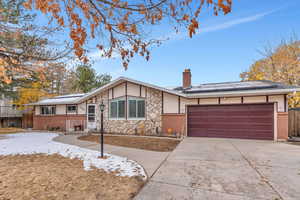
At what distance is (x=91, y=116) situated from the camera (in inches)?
497

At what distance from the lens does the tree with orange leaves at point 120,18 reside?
286cm

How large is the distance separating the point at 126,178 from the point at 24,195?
5.97 ft

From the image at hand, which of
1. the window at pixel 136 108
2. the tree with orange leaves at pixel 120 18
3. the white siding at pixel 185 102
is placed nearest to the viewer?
the tree with orange leaves at pixel 120 18

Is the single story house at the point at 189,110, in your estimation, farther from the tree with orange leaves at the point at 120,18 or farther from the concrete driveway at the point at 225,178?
the tree with orange leaves at the point at 120,18

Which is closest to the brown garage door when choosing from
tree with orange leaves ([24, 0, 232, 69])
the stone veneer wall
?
the stone veneer wall

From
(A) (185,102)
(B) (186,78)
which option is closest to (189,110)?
(A) (185,102)

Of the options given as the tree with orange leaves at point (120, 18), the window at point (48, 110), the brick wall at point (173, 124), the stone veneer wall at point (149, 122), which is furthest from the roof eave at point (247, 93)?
the window at point (48, 110)

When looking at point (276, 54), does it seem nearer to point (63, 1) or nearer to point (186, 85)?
point (186, 85)

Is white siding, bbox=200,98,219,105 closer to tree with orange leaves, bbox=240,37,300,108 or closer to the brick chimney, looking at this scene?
the brick chimney

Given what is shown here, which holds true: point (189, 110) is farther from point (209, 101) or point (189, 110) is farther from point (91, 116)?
point (91, 116)

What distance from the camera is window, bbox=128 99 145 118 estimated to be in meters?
10.8

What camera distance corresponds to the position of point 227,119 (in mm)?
9000

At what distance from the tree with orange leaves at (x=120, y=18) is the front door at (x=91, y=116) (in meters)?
9.53

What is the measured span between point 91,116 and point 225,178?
11229 millimetres
